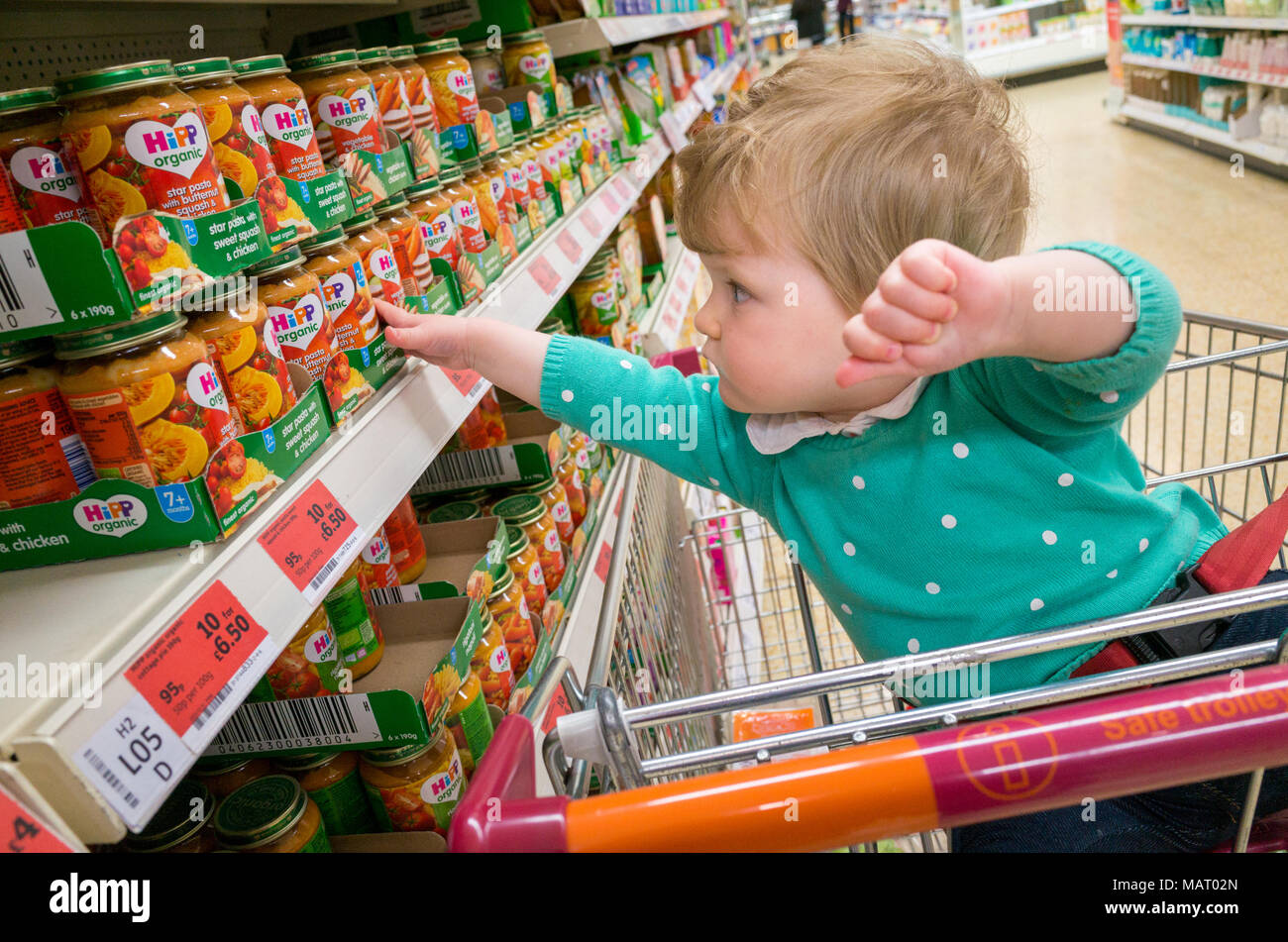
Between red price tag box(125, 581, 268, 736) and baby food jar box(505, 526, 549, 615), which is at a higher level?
red price tag box(125, 581, 268, 736)

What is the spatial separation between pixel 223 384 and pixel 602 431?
21.6 inches

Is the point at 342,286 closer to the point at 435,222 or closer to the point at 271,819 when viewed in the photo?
the point at 435,222

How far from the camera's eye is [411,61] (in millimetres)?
1347

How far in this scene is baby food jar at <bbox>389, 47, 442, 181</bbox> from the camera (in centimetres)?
127

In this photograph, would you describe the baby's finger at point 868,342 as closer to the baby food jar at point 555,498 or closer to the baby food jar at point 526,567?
the baby food jar at point 526,567

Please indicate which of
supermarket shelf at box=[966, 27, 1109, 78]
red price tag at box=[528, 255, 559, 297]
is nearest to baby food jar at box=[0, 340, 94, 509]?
red price tag at box=[528, 255, 559, 297]

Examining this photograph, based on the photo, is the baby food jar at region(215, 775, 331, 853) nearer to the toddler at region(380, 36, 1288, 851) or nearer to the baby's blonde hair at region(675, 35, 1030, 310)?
the toddler at region(380, 36, 1288, 851)

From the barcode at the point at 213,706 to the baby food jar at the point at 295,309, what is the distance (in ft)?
1.13

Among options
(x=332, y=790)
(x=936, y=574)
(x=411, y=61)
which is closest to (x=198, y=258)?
(x=332, y=790)

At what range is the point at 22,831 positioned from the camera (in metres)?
0.53

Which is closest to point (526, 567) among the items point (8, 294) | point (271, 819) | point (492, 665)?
point (492, 665)

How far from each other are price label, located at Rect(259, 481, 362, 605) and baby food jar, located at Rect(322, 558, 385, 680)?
0.58 ft

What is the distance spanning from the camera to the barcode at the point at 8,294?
0.70 m

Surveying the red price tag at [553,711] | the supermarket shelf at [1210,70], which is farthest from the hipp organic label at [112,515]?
the supermarket shelf at [1210,70]
